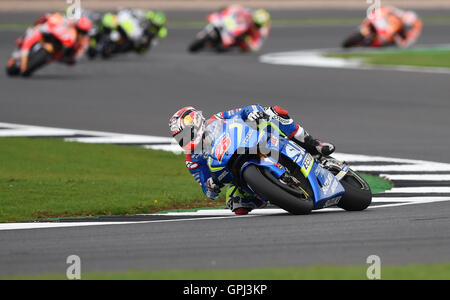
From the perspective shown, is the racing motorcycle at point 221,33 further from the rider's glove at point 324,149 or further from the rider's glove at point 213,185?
the rider's glove at point 213,185

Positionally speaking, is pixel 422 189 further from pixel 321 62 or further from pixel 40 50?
pixel 321 62

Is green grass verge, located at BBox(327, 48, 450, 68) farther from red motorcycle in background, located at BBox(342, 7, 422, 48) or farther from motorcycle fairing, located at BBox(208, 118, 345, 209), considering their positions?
motorcycle fairing, located at BBox(208, 118, 345, 209)

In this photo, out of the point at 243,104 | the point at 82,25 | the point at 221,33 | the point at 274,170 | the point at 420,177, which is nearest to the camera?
the point at 274,170

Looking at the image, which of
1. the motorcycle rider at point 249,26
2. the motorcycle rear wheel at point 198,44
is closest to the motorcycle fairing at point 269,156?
the motorcycle rear wheel at point 198,44

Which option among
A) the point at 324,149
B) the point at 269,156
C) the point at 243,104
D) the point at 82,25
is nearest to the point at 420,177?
the point at 324,149

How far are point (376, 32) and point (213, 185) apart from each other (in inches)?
1029

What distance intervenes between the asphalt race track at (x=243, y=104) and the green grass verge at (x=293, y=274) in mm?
211

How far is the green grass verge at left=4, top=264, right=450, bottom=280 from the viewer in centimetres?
776

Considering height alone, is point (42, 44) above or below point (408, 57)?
below

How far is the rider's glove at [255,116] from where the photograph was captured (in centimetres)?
1082

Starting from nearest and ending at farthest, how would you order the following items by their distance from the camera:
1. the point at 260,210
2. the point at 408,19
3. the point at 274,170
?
the point at 274,170
the point at 260,210
the point at 408,19

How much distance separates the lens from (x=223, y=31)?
113 ft

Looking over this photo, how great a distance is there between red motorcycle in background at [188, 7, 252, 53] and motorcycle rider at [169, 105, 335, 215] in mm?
22986

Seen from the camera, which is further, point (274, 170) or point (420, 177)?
point (420, 177)
